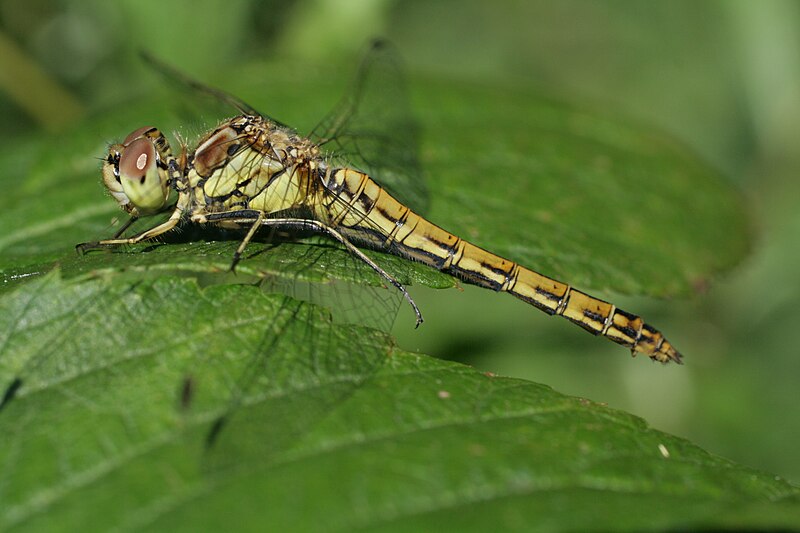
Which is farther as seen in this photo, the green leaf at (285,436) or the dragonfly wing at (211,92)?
the dragonfly wing at (211,92)

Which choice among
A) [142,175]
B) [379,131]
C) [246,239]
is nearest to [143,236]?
[142,175]

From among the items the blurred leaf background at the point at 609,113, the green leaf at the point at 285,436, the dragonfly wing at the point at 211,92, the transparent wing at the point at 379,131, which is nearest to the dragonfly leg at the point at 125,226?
the green leaf at the point at 285,436

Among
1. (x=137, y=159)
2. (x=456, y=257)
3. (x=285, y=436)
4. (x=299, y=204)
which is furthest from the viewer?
(x=299, y=204)

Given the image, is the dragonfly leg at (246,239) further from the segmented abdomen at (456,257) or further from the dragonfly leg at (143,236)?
the segmented abdomen at (456,257)

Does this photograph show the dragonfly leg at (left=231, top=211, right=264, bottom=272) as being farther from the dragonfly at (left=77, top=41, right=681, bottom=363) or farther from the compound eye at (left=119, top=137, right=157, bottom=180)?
the compound eye at (left=119, top=137, right=157, bottom=180)

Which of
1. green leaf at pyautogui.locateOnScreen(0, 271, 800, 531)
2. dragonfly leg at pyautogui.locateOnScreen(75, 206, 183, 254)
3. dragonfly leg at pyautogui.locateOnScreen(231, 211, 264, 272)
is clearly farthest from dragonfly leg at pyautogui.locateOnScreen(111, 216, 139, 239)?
green leaf at pyautogui.locateOnScreen(0, 271, 800, 531)

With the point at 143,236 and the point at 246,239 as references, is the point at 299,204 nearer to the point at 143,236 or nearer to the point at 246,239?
the point at 246,239
